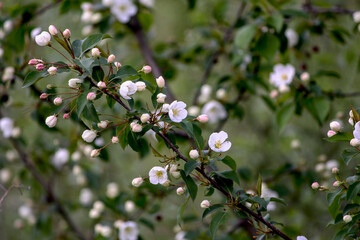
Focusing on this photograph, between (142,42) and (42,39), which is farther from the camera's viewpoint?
(142,42)

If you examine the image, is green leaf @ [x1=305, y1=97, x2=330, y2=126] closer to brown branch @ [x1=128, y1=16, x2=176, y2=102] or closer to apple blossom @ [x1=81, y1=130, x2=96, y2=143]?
brown branch @ [x1=128, y1=16, x2=176, y2=102]

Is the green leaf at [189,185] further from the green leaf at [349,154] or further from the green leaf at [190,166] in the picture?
the green leaf at [349,154]

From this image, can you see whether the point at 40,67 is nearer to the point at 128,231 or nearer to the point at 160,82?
the point at 160,82

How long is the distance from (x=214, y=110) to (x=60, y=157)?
119 cm

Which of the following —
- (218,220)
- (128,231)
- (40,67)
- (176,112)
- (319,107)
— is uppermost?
(40,67)

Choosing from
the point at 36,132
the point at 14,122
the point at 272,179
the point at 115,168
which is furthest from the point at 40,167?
the point at 272,179

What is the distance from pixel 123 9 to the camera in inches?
104

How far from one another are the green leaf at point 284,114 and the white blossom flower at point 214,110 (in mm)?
561

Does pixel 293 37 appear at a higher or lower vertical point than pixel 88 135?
lower

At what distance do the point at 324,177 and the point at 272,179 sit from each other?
1.11 ft

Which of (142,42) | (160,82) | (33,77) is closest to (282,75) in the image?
(142,42)

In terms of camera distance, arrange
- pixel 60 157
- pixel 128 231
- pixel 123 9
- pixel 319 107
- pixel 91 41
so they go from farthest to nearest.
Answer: pixel 60 157, pixel 123 9, pixel 128 231, pixel 319 107, pixel 91 41

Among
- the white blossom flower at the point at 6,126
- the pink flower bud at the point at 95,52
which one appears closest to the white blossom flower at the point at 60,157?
the white blossom flower at the point at 6,126

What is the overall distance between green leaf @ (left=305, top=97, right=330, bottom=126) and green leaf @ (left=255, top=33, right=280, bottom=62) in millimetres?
326
